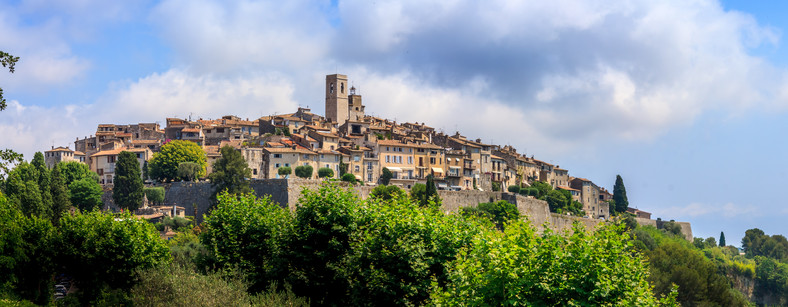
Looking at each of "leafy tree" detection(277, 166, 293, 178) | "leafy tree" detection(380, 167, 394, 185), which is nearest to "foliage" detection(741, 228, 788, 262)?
"leafy tree" detection(380, 167, 394, 185)

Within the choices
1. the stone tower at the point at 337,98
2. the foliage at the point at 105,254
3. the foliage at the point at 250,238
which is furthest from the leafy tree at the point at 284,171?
the foliage at the point at 105,254

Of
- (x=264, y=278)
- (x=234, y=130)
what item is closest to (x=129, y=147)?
(x=234, y=130)

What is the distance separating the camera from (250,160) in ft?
278

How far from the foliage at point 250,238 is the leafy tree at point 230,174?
33.7 meters

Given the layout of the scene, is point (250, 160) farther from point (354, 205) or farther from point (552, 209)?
point (354, 205)

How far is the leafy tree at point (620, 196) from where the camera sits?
119 m

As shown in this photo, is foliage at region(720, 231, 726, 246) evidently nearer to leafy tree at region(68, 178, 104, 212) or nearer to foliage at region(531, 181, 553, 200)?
foliage at region(531, 181, 553, 200)

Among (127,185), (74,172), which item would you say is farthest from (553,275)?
(74,172)

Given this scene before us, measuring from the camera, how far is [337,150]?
299 feet

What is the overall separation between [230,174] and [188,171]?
34.2 ft

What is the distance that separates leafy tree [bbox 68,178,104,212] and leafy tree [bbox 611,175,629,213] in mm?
72285

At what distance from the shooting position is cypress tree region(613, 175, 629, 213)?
392ft

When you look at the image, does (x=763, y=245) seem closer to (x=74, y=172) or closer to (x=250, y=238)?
(x=74, y=172)

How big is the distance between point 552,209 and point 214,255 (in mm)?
68940
